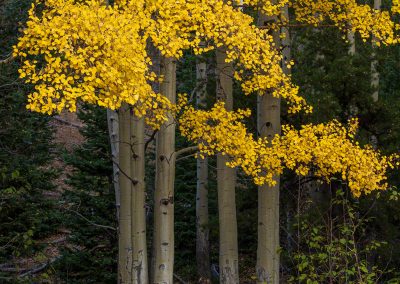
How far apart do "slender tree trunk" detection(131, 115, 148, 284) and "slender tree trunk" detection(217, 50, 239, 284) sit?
1.25 metres

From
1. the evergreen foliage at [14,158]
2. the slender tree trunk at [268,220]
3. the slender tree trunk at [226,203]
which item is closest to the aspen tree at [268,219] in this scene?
the slender tree trunk at [268,220]

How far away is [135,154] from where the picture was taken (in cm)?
885

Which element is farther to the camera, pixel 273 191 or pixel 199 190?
pixel 199 190

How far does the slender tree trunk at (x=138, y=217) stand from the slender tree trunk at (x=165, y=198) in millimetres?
257

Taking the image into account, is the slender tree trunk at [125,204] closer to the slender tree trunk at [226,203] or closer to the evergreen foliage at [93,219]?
the slender tree trunk at [226,203]

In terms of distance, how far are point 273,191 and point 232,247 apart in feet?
3.43

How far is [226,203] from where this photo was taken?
30.5 ft

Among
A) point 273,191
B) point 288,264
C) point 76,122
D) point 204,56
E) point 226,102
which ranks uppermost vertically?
point 76,122

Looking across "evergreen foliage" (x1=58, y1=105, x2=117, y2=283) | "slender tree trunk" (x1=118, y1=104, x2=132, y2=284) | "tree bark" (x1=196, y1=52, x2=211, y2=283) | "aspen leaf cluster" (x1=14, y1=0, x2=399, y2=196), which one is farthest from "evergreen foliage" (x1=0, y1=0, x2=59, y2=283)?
"aspen leaf cluster" (x1=14, y1=0, x2=399, y2=196)

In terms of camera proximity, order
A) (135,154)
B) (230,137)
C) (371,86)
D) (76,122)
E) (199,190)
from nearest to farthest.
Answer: (230,137) < (135,154) < (371,86) < (199,190) < (76,122)

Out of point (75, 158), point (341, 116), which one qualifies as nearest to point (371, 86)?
point (341, 116)

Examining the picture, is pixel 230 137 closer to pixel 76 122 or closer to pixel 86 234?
pixel 86 234

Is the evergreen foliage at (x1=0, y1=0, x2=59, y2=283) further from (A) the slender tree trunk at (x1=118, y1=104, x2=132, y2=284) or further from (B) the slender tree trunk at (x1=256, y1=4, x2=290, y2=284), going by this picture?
(B) the slender tree trunk at (x1=256, y1=4, x2=290, y2=284)

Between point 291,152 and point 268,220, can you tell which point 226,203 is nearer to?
point 268,220
